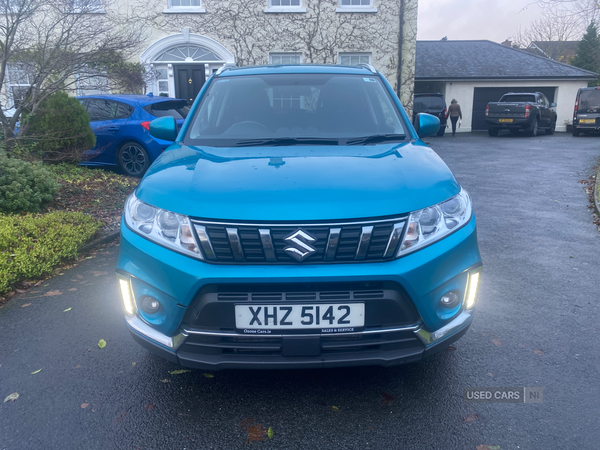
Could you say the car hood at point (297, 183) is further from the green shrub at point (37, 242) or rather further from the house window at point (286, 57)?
the house window at point (286, 57)

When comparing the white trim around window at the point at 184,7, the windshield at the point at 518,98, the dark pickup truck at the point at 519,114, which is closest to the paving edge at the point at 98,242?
the white trim around window at the point at 184,7

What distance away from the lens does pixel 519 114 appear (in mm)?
20641

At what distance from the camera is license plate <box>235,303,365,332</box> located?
2195 mm

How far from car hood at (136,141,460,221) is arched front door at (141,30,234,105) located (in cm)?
1410

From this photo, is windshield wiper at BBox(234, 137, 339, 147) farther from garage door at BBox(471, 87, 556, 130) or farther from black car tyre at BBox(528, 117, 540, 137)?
garage door at BBox(471, 87, 556, 130)

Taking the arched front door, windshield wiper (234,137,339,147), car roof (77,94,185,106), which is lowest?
windshield wiper (234,137,339,147)

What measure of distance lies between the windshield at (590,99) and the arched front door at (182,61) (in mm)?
15911

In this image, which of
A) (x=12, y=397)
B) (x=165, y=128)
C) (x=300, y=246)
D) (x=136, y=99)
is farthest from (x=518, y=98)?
(x=12, y=397)

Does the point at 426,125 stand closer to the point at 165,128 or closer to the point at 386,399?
the point at 165,128

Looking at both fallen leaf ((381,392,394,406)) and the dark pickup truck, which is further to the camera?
the dark pickup truck

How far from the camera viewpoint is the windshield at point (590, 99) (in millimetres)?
21312

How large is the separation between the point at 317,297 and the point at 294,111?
1.81 meters

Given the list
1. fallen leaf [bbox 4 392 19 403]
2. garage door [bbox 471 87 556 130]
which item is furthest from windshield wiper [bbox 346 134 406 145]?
garage door [bbox 471 87 556 130]

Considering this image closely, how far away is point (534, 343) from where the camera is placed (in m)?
3.25
